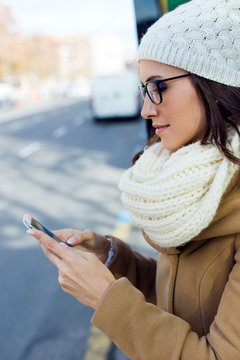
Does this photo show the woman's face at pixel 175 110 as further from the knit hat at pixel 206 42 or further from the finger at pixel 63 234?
the finger at pixel 63 234

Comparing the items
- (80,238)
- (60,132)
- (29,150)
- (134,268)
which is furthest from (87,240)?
(60,132)

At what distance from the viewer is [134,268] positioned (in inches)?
62.5

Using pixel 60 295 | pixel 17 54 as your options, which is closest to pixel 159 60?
pixel 60 295

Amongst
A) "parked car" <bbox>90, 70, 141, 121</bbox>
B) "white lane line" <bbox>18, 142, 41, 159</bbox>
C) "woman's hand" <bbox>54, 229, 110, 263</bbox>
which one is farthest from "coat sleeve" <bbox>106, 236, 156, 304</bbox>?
"parked car" <bbox>90, 70, 141, 121</bbox>

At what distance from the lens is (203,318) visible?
114 cm

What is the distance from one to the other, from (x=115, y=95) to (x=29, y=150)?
547cm

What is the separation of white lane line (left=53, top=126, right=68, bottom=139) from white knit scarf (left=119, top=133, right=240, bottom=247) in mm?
11859

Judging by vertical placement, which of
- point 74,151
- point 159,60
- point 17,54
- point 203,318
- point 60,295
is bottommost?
point 17,54

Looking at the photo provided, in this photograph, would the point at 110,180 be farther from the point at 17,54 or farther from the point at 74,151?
the point at 17,54

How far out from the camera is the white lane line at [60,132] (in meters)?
13.2

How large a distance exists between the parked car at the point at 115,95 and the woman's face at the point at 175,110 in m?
14.0

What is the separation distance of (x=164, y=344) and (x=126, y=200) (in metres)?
0.47

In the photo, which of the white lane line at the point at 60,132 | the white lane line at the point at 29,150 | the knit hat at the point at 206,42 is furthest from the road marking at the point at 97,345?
the white lane line at the point at 60,132

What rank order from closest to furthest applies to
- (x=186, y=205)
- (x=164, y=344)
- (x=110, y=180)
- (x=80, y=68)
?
(x=164, y=344), (x=186, y=205), (x=110, y=180), (x=80, y=68)
